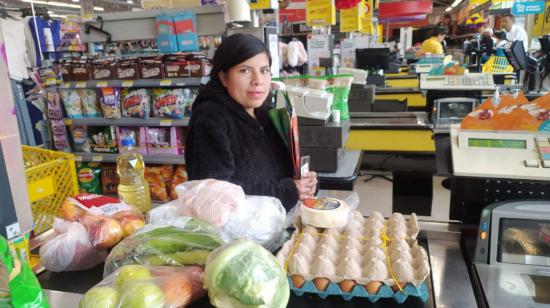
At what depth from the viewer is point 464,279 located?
1.11 meters

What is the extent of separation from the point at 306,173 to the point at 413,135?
8.50 ft

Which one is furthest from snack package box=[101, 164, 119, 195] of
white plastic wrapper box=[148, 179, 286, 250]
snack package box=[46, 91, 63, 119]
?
white plastic wrapper box=[148, 179, 286, 250]

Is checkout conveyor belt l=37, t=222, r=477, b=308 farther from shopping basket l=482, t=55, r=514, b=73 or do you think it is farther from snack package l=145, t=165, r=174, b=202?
shopping basket l=482, t=55, r=514, b=73

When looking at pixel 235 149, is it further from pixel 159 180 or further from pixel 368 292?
pixel 159 180

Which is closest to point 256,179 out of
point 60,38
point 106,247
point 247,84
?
point 247,84

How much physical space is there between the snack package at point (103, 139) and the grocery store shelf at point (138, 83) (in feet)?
1.64

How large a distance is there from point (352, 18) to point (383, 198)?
14.8 feet

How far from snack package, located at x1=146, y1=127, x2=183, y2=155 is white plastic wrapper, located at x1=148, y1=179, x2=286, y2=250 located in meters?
3.04

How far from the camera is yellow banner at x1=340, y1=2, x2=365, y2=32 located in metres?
7.83

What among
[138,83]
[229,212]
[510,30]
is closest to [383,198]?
A: [138,83]

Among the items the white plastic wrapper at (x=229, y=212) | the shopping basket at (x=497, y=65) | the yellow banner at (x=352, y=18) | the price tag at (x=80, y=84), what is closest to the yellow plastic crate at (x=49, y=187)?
the white plastic wrapper at (x=229, y=212)

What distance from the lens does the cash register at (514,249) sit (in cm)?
107

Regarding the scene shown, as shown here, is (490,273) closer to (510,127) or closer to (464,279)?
(464,279)

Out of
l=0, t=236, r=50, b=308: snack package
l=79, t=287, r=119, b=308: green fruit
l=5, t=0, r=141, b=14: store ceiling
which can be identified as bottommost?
l=79, t=287, r=119, b=308: green fruit
